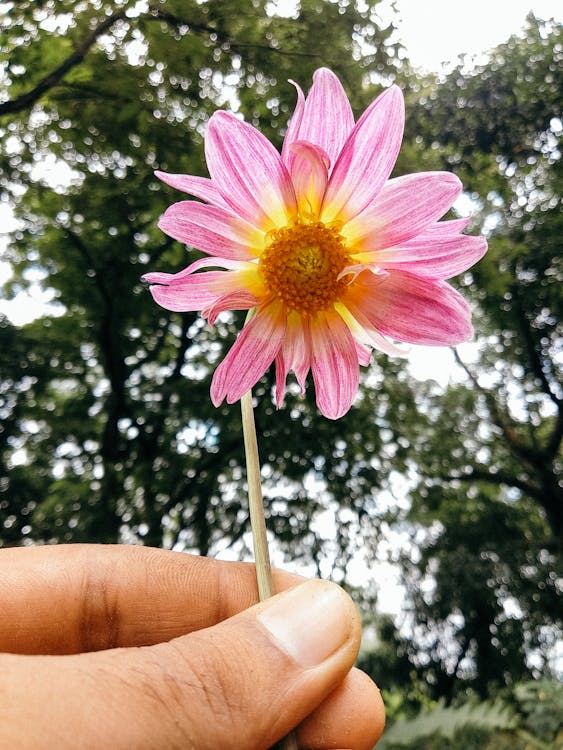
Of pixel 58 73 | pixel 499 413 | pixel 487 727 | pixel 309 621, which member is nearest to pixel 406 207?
pixel 309 621

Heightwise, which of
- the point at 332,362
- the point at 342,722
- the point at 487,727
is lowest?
the point at 487,727

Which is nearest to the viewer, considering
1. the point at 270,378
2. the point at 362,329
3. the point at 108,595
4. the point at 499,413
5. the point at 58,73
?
the point at 362,329

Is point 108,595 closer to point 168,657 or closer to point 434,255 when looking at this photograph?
point 168,657

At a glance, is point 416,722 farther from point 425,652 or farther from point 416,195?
point 416,195

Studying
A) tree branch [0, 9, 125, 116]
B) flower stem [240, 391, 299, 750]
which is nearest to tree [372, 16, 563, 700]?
tree branch [0, 9, 125, 116]

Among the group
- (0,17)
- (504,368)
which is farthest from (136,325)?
(504,368)

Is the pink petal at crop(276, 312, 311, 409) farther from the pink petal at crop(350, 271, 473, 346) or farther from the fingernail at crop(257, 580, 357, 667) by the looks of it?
the fingernail at crop(257, 580, 357, 667)

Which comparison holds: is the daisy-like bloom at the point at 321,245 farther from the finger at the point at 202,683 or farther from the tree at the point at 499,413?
the tree at the point at 499,413
